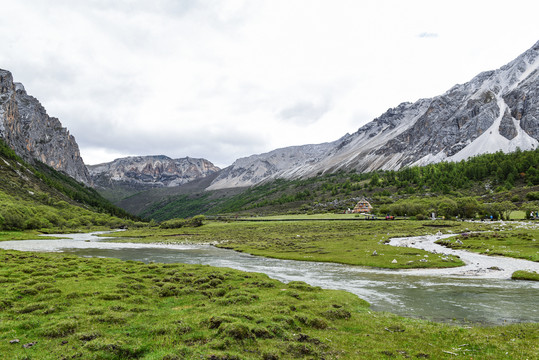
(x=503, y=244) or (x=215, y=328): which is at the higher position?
(x=215, y=328)

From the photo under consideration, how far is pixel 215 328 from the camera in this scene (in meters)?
19.2

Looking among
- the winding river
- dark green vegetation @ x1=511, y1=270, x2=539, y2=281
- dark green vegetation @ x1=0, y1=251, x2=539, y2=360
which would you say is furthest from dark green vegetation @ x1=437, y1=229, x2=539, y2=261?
dark green vegetation @ x1=0, y1=251, x2=539, y2=360

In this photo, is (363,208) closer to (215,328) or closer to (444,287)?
(444,287)

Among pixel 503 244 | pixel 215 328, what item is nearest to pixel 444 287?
pixel 215 328

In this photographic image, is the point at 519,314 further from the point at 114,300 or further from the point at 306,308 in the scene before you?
the point at 114,300

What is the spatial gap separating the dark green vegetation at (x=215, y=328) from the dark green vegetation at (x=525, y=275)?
19938 millimetres

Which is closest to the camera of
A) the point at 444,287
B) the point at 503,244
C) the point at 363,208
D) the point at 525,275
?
the point at 444,287

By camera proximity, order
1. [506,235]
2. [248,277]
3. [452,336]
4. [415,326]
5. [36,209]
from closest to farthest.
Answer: [452,336], [415,326], [248,277], [506,235], [36,209]

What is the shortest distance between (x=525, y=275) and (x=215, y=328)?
3922cm

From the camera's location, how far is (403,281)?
37625 millimetres

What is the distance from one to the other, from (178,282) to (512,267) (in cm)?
4640

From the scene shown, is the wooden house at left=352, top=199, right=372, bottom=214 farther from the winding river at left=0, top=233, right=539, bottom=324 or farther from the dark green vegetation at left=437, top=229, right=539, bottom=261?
the winding river at left=0, top=233, right=539, bottom=324

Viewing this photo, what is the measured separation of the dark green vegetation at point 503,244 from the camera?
51.3 meters

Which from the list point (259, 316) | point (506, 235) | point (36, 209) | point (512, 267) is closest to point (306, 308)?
point (259, 316)
